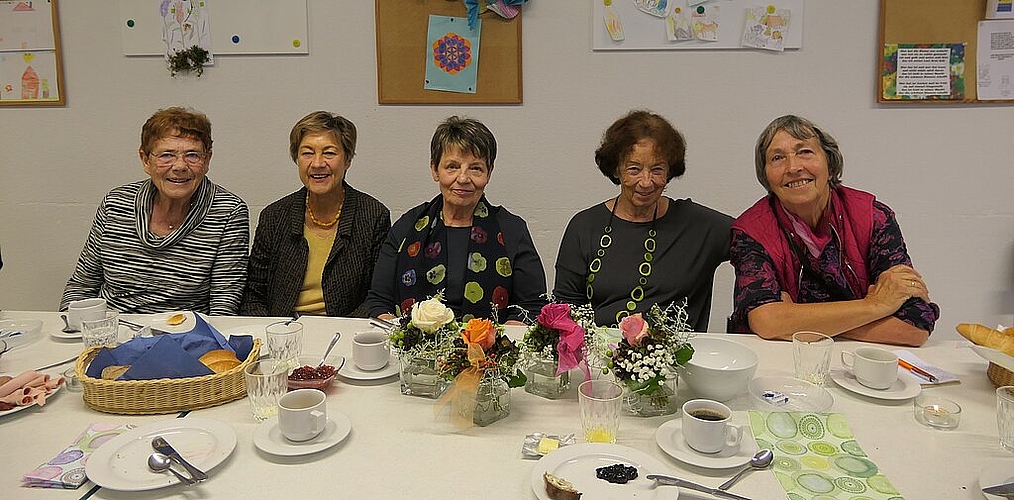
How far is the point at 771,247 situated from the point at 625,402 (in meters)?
0.83

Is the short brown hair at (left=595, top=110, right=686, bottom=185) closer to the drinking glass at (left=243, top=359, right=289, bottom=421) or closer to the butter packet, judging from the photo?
the butter packet

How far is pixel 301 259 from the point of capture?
2670 mm

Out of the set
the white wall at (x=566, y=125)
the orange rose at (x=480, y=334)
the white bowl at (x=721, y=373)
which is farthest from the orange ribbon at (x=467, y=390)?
the white wall at (x=566, y=125)

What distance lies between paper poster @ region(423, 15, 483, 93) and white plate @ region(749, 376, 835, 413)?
2035 mm

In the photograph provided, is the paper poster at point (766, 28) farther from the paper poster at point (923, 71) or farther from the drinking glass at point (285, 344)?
the drinking glass at point (285, 344)

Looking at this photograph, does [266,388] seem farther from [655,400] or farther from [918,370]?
[918,370]

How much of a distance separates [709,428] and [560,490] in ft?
1.04

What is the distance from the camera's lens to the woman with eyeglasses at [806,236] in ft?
6.95

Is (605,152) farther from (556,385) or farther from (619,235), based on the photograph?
(556,385)

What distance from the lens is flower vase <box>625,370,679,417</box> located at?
153 centimetres

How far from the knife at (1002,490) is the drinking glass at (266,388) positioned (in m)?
1.31

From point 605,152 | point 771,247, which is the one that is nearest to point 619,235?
point 605,152

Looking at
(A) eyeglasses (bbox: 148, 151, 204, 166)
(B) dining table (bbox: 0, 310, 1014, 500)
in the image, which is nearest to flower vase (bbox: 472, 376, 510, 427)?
(B) dining table (bbox: 0, 310, 1014, 500)

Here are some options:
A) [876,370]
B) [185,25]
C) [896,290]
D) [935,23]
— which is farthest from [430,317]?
[935,23]
